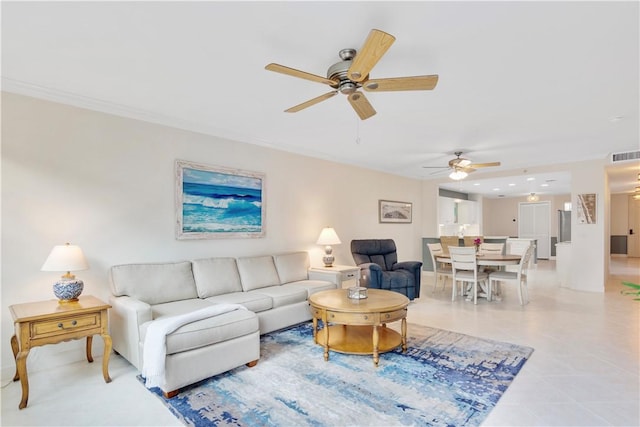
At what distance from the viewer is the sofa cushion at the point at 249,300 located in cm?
338

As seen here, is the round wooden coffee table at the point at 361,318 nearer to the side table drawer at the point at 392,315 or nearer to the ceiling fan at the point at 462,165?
the side table drawer at the point at 392,315

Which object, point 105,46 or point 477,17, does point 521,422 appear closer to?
point 477,17

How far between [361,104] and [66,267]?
2.68 m

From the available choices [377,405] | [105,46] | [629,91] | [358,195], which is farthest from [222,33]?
[358,195]

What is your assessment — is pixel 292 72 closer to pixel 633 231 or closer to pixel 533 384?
pixel 533 384

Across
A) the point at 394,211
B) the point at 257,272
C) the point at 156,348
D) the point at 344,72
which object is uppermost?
the point at 344,72

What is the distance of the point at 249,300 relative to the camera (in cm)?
344

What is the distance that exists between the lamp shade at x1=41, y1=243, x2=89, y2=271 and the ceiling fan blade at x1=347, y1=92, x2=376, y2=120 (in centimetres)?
256

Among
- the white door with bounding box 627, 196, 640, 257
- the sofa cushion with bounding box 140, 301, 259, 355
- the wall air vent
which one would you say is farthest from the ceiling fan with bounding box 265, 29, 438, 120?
the white door with bounding box 627, 196, 640, 257

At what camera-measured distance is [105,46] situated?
229cm

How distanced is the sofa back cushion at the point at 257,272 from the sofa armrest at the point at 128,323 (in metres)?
1.26

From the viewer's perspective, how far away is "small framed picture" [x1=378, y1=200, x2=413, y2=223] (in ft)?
22.6

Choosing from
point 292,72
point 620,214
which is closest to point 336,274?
point 292,72

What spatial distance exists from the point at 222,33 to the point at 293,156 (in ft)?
9.90
